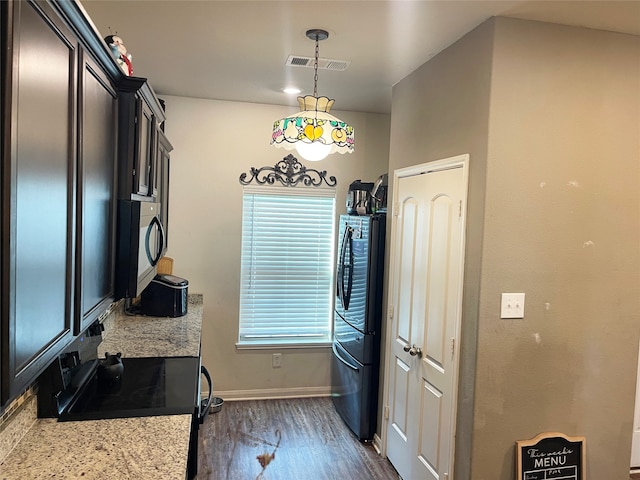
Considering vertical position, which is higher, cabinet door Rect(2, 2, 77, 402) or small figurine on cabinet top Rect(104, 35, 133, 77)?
small figurine on cabinet top Rect(104, 35, 133, 77)

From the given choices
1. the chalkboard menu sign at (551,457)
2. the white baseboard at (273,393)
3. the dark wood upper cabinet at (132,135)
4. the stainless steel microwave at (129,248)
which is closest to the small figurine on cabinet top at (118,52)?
the dark wood upper cabinet at (132,135)

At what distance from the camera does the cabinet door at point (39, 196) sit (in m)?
0.93

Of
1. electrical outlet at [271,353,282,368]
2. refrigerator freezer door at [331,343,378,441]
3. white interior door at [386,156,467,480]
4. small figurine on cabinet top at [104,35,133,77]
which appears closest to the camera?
small figurine on cabinet top at [104,35,133,77]

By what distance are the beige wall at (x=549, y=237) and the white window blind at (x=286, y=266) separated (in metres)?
2.02

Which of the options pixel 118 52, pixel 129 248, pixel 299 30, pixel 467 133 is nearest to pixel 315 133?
pixel 299 30

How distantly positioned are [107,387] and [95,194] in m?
0.93

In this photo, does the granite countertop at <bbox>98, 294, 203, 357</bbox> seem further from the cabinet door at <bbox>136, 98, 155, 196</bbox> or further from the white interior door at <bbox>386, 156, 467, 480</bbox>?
the white interior door at <bbox>386, 156, 467, 480</bbox>

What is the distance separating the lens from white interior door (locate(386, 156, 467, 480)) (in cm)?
246

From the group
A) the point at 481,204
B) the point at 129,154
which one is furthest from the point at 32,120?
the point at 481,204

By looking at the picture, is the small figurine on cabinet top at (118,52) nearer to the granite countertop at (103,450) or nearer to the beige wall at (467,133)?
the granite countertop at (103,450)

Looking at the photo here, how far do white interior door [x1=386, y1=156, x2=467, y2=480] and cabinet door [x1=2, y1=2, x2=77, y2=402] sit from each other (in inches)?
69.7

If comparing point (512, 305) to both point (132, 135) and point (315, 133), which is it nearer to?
point (315, 133)

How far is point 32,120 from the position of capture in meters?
1.01

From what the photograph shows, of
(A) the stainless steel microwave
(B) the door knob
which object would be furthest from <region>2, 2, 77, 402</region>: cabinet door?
(B) the door knob
